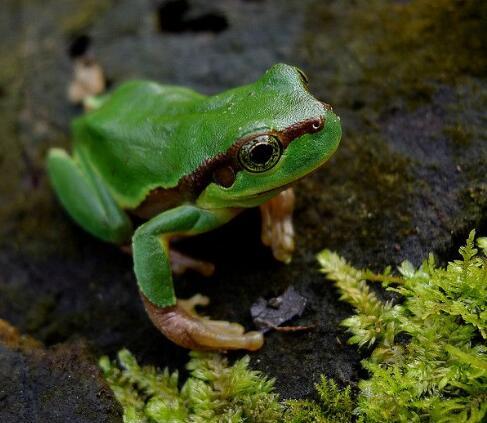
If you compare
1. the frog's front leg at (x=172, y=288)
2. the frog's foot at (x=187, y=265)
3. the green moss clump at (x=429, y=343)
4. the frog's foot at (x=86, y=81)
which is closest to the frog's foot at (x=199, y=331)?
the frog's front leg at (x=172, y=288)

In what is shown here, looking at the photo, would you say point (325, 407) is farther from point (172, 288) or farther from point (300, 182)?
point (300, 182)

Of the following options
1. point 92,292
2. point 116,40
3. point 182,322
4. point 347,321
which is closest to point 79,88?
point 116,40

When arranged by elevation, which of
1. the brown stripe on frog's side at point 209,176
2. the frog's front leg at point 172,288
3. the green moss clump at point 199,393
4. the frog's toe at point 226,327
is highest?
the brown stripe on frog's side at point 209,176

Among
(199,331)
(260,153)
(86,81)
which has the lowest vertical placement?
(199,331)

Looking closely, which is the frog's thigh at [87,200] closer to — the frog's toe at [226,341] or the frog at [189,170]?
the frog at [189,170]

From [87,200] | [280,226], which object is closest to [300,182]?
[280,226]

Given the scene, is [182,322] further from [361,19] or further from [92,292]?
[361,19]
